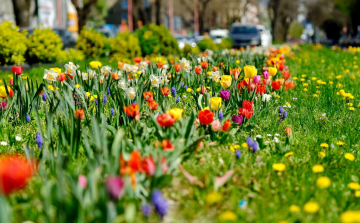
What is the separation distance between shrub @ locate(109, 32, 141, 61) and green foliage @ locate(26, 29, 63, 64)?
7.51 feet

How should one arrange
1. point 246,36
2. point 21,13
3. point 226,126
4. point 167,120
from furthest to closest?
point 246,36, point 21,13, point 226,126, point 167,120

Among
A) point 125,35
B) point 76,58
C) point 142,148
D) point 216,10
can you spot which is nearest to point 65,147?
point 142,148

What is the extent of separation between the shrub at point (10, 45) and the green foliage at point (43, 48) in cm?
80

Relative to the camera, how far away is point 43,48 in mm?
10039

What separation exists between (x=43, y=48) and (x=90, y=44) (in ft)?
9.03

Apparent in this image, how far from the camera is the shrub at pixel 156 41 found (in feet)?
44.3

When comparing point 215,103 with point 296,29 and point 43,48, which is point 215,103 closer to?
point 43,48

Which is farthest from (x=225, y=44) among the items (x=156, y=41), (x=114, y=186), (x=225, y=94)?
(x=114, y=186)

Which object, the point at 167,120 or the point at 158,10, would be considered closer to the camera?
the point at 167,120

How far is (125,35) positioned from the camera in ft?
42.9

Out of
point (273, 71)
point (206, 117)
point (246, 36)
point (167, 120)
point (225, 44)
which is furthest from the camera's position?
point (246, 36)

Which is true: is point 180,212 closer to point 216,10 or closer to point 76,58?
point 76,58

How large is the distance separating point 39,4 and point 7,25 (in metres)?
11.3

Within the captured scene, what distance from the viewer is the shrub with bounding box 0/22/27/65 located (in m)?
8.52
